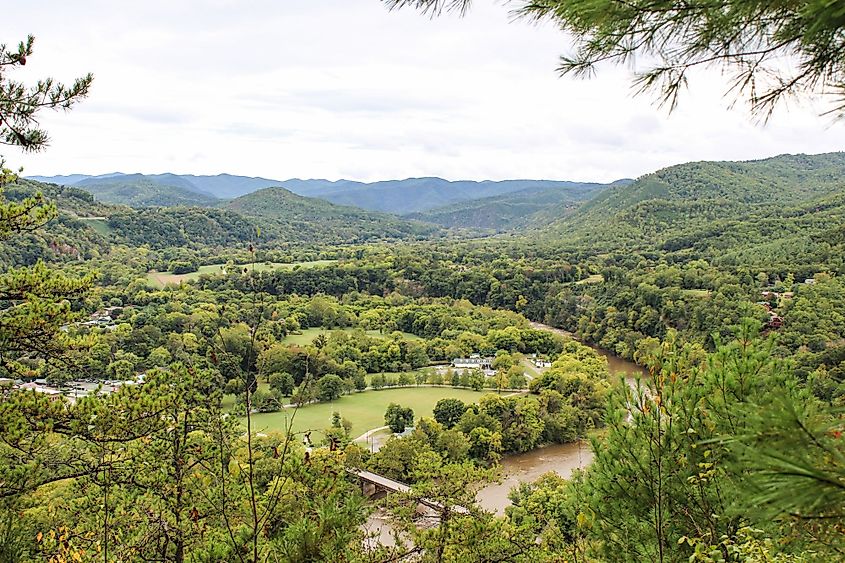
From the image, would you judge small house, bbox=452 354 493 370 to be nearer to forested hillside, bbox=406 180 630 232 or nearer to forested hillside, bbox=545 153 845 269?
forested hillside, bbox=545 153 845 269

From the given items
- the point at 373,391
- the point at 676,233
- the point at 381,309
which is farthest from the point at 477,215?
the point at 373,391

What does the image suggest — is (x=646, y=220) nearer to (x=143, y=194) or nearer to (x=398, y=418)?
(x=398, y=418)

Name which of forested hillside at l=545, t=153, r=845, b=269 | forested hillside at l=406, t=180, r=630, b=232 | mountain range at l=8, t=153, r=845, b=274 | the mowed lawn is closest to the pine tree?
the mowed lawn

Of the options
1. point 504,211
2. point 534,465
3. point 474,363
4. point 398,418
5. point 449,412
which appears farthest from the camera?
point 504,211

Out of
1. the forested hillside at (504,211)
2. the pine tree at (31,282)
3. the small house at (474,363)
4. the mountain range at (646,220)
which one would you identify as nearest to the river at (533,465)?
the small house at (474,363)

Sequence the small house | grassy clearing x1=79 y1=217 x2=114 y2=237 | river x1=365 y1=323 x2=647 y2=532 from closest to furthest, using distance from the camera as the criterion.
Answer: river x1=365 y1=323 x2=647 y2=532, the small house, grassy clearing x1=79 y1=217 x2=114 y2=237

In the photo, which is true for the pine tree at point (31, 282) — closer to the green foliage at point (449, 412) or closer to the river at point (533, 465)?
the river at point (533, 465)

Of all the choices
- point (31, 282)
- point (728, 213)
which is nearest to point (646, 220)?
point (728, 213)

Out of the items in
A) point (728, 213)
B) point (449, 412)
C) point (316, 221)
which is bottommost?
point (449, 412)

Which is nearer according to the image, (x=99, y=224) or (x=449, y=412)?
(x=449, y=412)
